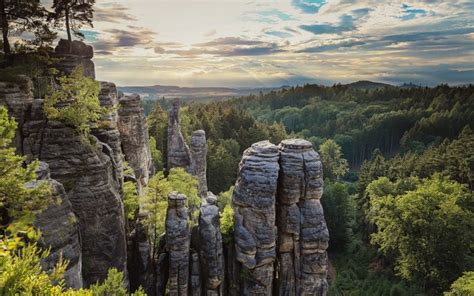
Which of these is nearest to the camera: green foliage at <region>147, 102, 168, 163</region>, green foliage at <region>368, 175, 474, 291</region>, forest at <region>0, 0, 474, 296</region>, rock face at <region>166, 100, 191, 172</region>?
forest at <region>0, 0, 474, 296</region>

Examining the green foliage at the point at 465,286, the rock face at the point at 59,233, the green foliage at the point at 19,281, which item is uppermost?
the green foliage at the point at 19,281

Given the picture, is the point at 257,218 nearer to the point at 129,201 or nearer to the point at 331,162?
the point at 129,201

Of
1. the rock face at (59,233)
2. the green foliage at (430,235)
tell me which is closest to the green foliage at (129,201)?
the rock face at (59,233)

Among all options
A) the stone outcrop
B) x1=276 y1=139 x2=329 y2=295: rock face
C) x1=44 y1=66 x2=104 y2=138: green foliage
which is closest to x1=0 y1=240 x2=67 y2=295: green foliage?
x1=44 y1=66 x2=104 y2=138: green foliage

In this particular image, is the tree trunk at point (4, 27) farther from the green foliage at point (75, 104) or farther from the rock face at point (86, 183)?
the rock face at point (86, 183)

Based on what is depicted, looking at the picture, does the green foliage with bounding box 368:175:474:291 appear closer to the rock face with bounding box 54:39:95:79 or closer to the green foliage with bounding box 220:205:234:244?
the green foliage with bounding box 220:205:234:244

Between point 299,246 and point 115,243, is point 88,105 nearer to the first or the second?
point 115,243
